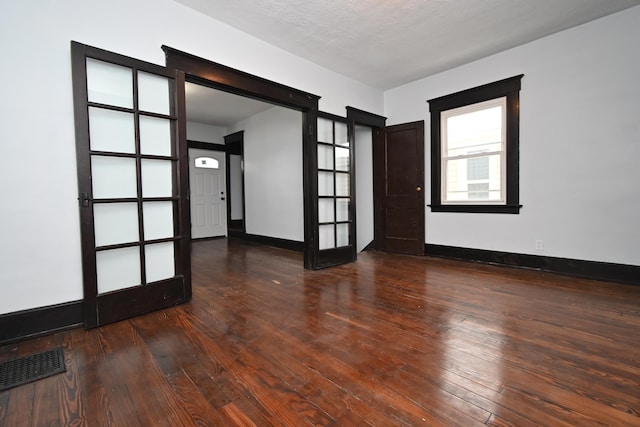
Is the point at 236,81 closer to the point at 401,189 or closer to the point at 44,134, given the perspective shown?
the point at 44,134

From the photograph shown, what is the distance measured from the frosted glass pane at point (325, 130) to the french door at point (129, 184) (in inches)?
77.5

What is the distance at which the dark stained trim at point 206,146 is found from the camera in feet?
23.0

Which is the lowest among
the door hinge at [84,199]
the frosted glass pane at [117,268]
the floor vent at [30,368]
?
the floor vent at [30,368]

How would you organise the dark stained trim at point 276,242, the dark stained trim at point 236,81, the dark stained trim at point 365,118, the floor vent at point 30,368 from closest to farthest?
the floor vent at point 30,368
the dark stained trim at point 236,81
the dark stained trim at point 365,118
the dark stained trim at point 276,242

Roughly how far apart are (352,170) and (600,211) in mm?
3071

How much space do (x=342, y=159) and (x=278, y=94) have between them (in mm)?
1420

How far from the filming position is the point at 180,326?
7.39 feet

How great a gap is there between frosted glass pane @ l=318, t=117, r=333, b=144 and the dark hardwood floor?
2.27 m

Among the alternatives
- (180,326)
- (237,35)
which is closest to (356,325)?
(180,326)

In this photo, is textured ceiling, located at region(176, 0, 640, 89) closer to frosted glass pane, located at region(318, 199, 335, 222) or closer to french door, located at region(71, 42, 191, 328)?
french door, located at region(71, 42, 191, 328)

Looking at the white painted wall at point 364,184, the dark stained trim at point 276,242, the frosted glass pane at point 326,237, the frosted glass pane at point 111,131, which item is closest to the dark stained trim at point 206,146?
the dark stained trim at point 276,242

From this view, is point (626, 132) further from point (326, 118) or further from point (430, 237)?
point (326, 118)

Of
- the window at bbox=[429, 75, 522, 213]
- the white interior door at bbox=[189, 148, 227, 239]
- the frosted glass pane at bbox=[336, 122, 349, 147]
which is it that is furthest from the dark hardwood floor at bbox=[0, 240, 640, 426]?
the white interior door at bbox=[189, 148, 227, 239]

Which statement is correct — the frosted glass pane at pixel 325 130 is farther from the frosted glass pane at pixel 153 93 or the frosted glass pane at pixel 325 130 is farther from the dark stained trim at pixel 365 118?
the frosted glass pane at pixel 153 93
